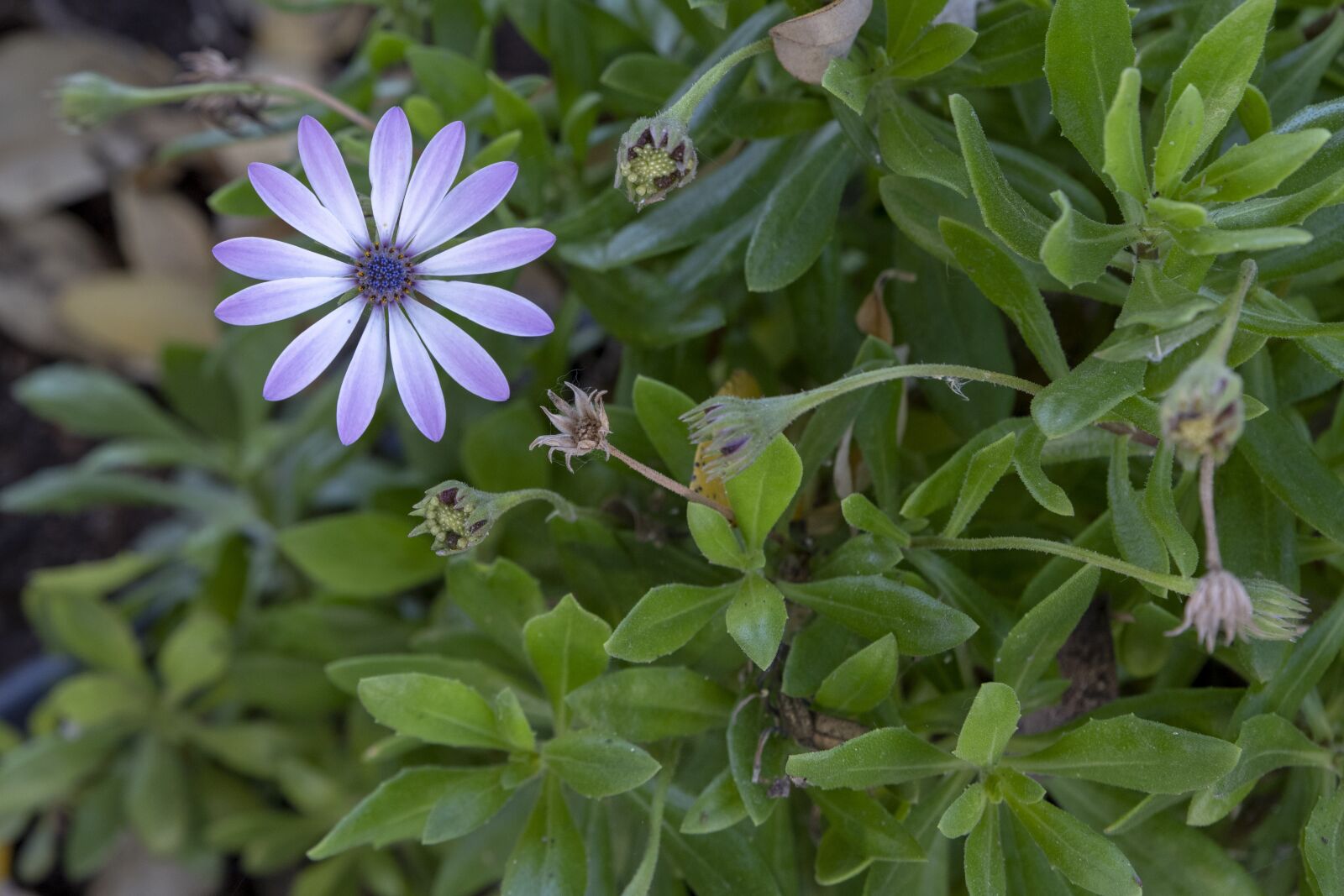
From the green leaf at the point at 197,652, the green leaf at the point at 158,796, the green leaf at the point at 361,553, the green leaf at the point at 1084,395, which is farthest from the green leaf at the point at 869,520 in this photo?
the green leaf at the point at 158,796

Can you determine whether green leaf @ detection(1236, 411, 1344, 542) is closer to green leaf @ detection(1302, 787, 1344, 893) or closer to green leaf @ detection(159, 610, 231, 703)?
green leaf @ detection(1302, 787, 1344, 893)

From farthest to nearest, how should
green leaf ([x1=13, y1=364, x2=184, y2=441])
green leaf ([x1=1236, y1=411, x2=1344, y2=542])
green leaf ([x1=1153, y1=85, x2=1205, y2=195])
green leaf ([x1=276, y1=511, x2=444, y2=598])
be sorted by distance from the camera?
1. green leaf ([x1=13, y1=364, x2=184, y2=441])
2. green leaf ([x1=276, y1=511, x2=444, y2=598])
3. green leaf ([x1=1236, y1=411, x2=1344, y2=542])
4. green leaf ([x1=1153, y1=85, x2=1205, y2=195])

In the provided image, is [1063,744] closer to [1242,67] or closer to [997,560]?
[997,560]

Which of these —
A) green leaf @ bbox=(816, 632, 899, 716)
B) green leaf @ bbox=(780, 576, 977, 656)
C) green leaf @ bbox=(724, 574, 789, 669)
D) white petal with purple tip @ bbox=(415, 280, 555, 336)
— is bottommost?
green leaf @ bbox=(816, 632, 899, 716)

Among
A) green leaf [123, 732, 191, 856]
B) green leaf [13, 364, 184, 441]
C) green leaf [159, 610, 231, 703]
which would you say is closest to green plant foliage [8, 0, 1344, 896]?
green leaf [159, 610, 231, 703]

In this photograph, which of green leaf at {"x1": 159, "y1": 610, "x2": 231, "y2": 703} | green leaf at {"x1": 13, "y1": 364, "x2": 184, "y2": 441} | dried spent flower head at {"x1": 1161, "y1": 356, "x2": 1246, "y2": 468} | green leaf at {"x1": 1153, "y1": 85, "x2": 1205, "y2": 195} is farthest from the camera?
green leaf at {"x1": 13, "y1": 364, "x2": 184, "y2": 441}

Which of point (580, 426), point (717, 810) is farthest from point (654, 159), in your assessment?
point (717, 810)

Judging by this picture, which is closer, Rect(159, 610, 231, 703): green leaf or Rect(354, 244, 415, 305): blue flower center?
Rect(354, 244, 415, 305): blue flower center
